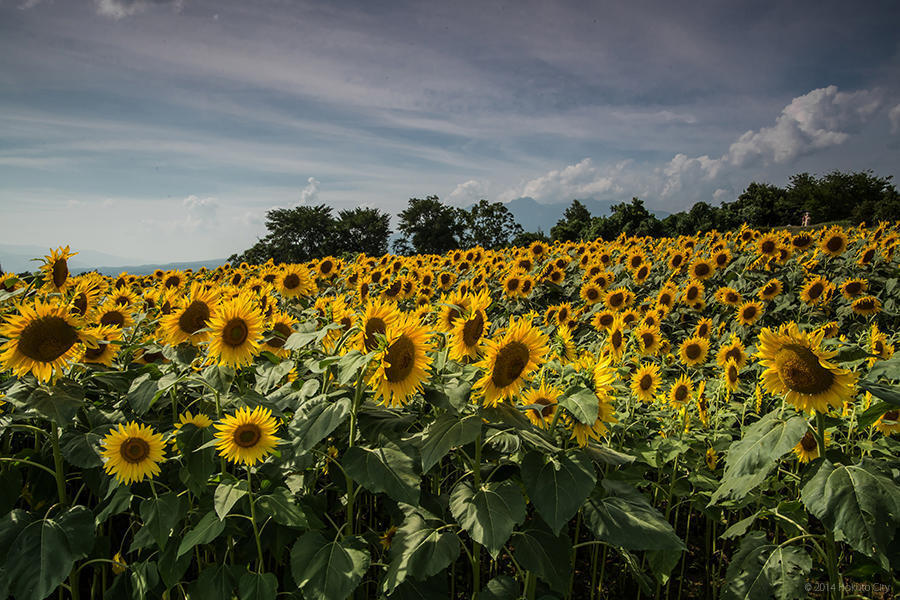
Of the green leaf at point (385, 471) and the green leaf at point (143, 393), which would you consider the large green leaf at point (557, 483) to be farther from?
the green leaf at point (143, 393)

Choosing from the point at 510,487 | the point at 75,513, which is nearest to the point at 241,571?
the point at 75,513

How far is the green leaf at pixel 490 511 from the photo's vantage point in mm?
1700

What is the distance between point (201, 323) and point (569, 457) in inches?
78.5

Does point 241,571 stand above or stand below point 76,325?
below

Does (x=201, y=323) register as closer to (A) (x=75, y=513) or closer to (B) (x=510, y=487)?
(A) (x=75, y=513)

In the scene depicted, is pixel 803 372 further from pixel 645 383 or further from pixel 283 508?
pixel 283 508

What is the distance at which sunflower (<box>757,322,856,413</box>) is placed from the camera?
2023 millimetres

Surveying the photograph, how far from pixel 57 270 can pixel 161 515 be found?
2236 millimetres

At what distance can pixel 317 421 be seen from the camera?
6.29 ft

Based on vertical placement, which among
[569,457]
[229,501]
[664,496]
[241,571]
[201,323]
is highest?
[201,323]

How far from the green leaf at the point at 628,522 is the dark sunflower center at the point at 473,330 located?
87cm

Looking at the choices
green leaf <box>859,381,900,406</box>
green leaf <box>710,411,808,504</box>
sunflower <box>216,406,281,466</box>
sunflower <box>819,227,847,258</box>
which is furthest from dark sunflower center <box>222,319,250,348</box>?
sunflower <box>819,227,847,258</box>

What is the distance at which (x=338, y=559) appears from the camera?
1925 mm

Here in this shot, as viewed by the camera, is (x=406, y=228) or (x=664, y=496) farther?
(x=406, y=228)
